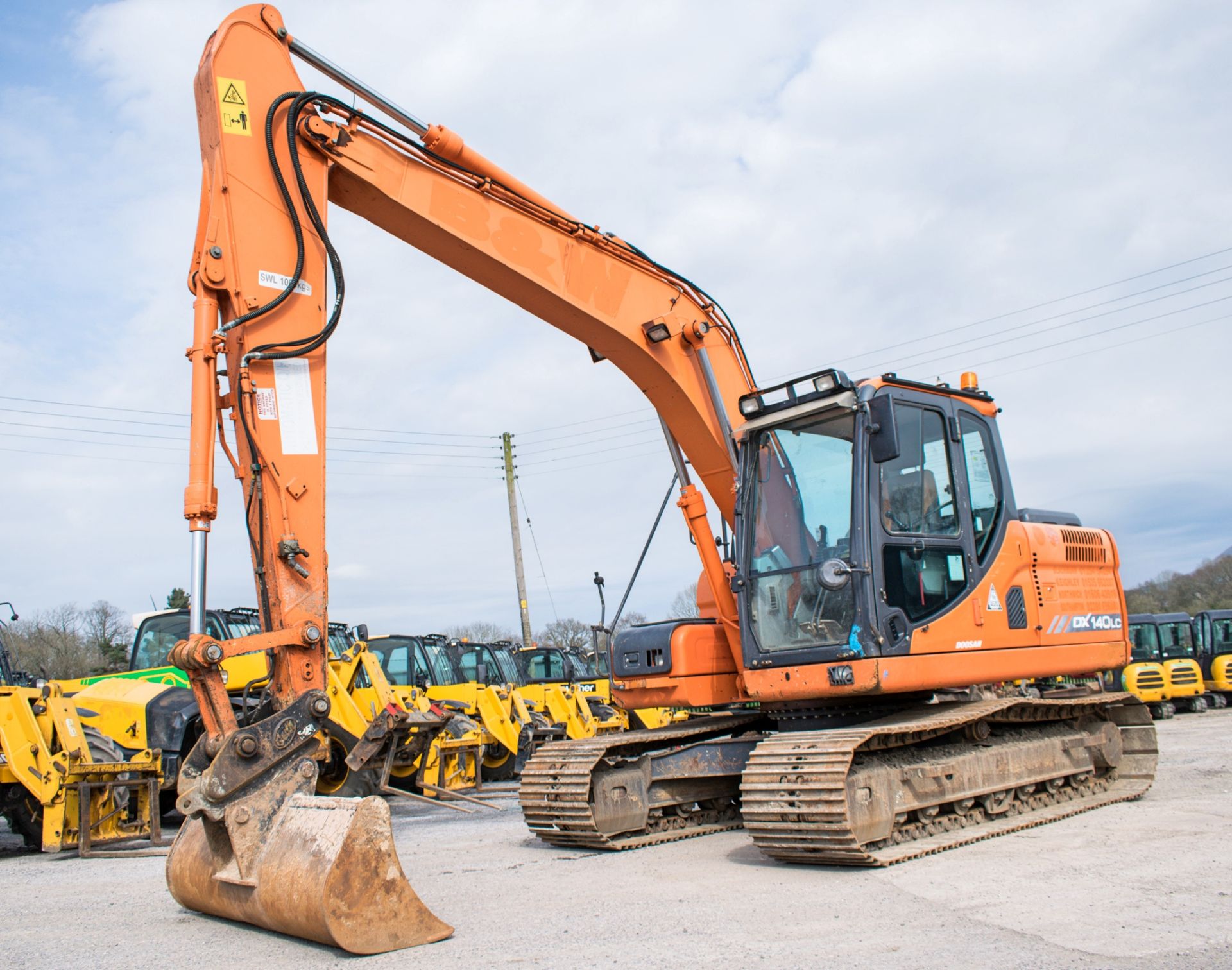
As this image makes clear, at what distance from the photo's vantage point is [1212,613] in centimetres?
2264

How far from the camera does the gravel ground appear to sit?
4262mm

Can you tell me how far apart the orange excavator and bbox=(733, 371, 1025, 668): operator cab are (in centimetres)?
2

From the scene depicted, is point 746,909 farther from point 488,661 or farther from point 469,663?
point 488,661

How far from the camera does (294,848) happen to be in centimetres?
460

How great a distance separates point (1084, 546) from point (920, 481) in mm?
2130

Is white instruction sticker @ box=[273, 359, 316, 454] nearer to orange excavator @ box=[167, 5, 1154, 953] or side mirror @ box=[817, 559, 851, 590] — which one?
orange excavator @ box=[167, 5, 1154, 953]

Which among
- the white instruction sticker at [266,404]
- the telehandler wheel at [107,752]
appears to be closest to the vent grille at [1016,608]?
the white instruction sticker at [266,404]

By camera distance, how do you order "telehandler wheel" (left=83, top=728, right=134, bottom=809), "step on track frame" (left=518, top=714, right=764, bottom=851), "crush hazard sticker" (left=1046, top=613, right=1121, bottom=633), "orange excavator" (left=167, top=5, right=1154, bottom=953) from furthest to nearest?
1. "telehandler wheel" (left=83, top=728, right=134, bottom=809)
2. "crush hazard sticker" (left=1046, top=613, right=1121, bottom=633)
3. "step on track frame" (left=518, top=714, right=764, bottom=851)
4. "orange excavator" (left=167, top=5, right=1154, bottom=953)

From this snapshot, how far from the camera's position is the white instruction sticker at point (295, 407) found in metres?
5.56

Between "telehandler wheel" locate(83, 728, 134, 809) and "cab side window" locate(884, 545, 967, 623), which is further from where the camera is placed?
"telehandler wheel" locate(83, 728, 134, 809)

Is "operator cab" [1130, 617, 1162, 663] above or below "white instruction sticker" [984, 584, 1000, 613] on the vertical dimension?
below

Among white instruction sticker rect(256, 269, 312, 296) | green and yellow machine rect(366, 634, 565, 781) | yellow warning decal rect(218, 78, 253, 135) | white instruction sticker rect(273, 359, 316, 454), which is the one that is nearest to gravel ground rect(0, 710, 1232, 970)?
white instruction sticker rect(273, 359, 316, 454)

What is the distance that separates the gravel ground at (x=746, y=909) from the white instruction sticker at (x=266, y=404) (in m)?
2.54

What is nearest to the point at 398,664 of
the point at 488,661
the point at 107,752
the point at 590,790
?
the point at 488,661
